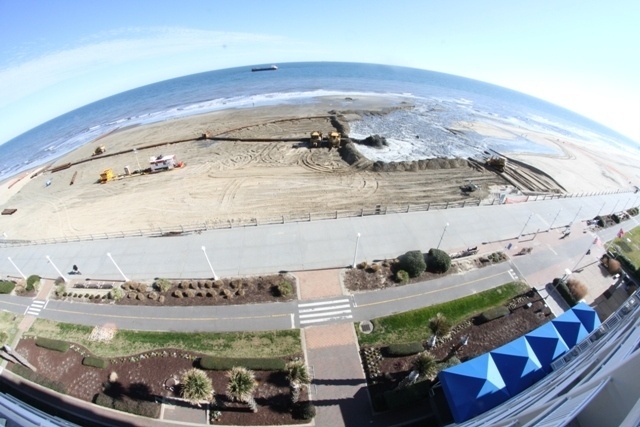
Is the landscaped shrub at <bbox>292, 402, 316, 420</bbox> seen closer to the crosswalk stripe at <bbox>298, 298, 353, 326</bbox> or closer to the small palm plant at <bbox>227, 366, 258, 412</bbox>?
the small palm plant at <bbox>227, 366, 258, 412</bbox>

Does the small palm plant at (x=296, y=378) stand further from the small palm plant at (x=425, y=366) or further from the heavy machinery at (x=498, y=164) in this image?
the heavy machinery at (x=498, y=164)

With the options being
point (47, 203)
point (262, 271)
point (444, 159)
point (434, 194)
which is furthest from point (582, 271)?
point (47, 203)

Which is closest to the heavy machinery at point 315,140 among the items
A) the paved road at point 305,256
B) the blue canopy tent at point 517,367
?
the paved road at point 305,256

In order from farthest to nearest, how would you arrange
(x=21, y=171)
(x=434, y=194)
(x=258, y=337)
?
(x=21, y=171)
(x=434, y=194)
(x=258, y=337)

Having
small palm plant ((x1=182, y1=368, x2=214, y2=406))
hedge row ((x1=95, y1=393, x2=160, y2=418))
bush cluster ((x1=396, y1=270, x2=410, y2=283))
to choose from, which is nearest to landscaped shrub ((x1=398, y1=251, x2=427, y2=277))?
bush cluster ((x1=396, y1=270, x2=410, y2=283))

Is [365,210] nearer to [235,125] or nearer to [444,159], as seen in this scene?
[444,159]

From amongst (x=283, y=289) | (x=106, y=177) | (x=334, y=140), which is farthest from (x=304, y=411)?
(x=106, y=177)
